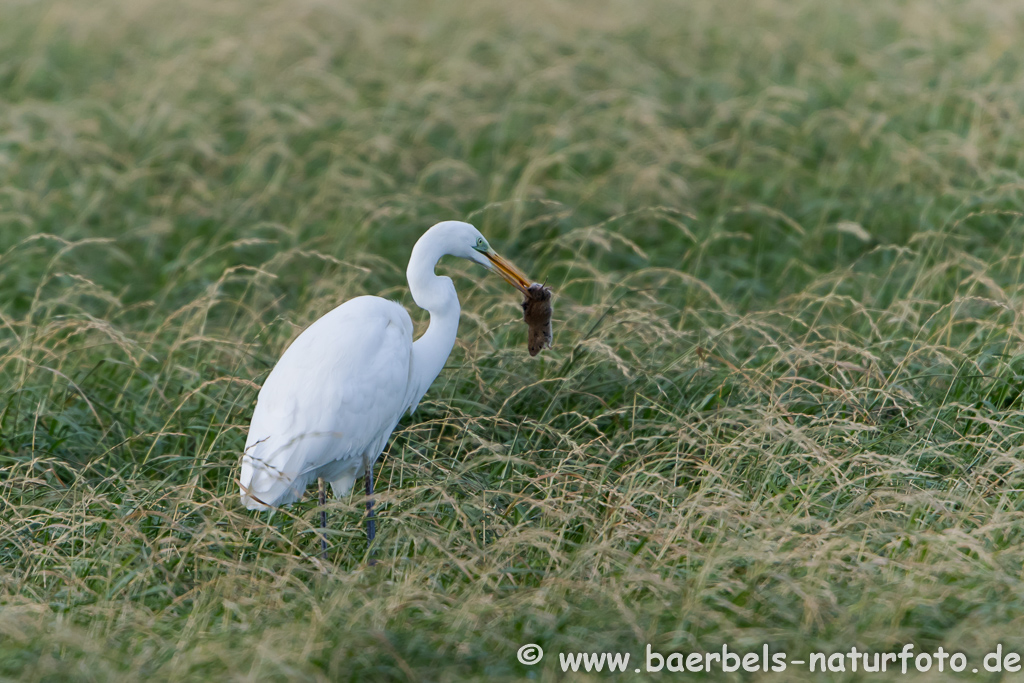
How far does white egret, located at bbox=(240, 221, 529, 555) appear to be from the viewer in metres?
3.37

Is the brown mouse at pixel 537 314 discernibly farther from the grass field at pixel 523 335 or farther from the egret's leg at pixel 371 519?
the egret's leg at pixel 371 519

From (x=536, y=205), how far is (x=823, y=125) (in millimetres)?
2195

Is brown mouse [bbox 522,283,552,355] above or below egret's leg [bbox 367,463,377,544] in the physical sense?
above

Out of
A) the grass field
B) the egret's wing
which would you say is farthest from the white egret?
the grass field

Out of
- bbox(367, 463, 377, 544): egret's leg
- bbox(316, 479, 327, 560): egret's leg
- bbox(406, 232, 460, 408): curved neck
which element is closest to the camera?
bbox(316, 479, 327, 560): egret's leg

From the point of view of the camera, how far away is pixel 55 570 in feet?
10.5

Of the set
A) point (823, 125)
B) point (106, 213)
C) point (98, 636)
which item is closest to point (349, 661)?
point (98, 636)

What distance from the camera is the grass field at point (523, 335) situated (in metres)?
2.80

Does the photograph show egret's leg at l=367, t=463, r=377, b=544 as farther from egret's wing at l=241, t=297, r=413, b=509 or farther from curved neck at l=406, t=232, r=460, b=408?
curved neck at l=406, t=232, r=460, b=408

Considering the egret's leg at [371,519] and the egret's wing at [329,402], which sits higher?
the egret's wing at [329,402]

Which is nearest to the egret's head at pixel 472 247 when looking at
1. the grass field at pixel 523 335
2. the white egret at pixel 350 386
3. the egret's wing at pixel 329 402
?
the white egret at pixel 350 386

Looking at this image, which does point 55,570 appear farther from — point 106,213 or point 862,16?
point 862,16

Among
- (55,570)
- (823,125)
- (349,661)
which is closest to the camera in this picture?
(349,661)

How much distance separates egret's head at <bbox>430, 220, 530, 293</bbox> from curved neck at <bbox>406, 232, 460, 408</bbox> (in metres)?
0.05
